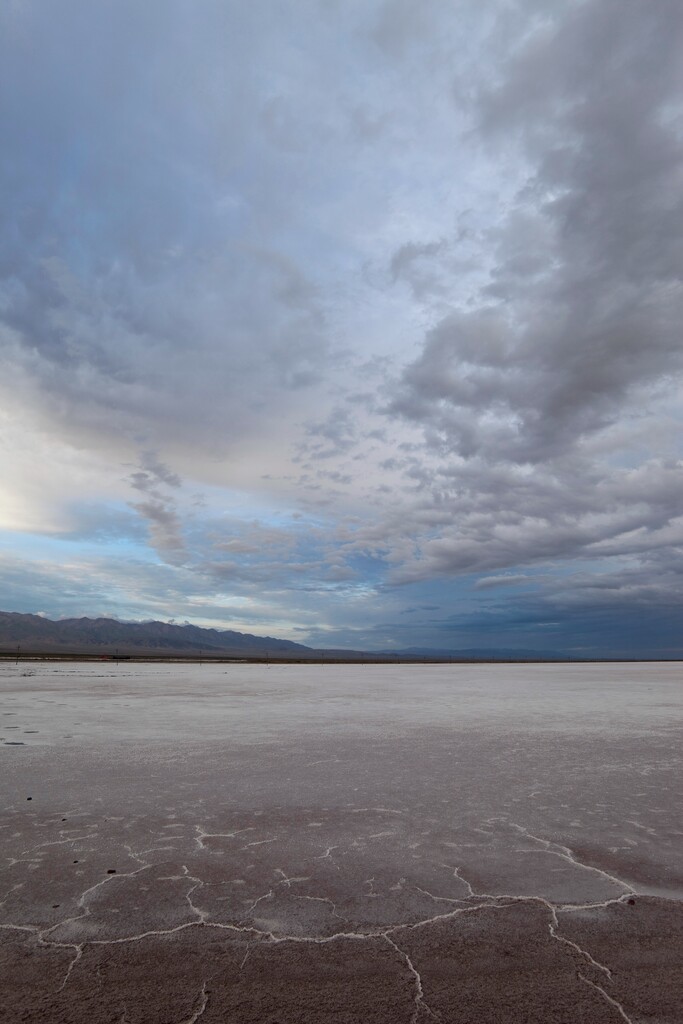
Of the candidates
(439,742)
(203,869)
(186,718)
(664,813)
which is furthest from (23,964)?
(186,718)

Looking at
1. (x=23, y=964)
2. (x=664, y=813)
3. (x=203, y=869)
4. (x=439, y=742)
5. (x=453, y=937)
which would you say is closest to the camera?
(x=23, y=964)

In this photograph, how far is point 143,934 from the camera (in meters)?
3.99

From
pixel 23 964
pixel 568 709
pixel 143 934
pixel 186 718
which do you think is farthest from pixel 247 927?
pixel 568 709

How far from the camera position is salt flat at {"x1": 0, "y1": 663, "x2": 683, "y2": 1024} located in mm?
3301

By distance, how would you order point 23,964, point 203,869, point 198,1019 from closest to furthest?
point 198,1019
point 23,964
point 203,869

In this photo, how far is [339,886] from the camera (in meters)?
4.77

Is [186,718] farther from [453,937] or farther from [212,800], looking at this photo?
[453,937]

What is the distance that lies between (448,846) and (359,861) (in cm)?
97

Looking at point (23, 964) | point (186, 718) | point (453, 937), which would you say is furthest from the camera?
point (186, 718)

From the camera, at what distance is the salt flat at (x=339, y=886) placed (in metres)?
3.30

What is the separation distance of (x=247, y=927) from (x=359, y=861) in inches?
59.2

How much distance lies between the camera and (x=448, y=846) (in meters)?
5.72

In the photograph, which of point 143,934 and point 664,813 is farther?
point 664,813

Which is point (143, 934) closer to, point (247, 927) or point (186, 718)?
point (247, 927)
